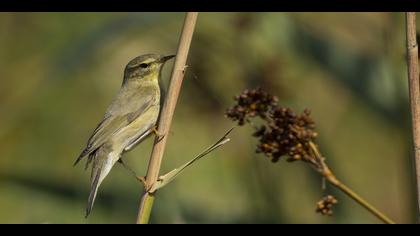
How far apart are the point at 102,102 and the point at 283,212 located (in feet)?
8.63

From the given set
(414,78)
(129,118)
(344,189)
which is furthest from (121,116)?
(414,78)

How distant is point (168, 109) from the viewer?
8.09 ft

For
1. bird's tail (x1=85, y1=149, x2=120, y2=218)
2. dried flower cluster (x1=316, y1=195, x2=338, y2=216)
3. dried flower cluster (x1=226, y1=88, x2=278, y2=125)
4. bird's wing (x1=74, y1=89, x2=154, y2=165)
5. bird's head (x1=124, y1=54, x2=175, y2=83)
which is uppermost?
bird's head (x1=124, y1=54, x2=175, y2=83)

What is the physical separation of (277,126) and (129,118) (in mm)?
1547

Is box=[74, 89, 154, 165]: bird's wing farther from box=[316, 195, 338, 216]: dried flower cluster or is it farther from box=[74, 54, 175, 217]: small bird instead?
box=[316, 195, 338, 216]: dried flower cluster

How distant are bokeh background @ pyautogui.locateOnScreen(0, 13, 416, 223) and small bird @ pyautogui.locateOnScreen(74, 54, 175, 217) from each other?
0.26m

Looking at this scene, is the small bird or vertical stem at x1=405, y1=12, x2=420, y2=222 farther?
the small bird

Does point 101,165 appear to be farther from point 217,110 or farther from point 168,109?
point 168,109

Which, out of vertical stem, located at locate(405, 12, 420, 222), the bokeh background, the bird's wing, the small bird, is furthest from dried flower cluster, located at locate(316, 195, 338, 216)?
the bird's wing

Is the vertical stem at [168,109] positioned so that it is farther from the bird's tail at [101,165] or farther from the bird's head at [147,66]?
the bird's head at [147,66]

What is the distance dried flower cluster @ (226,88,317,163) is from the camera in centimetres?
247

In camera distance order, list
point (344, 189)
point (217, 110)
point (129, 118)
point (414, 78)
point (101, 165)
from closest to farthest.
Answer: point (414, 78)
point (344, 189)
point (101, 165)
point (129, 118)
point (217, 110)

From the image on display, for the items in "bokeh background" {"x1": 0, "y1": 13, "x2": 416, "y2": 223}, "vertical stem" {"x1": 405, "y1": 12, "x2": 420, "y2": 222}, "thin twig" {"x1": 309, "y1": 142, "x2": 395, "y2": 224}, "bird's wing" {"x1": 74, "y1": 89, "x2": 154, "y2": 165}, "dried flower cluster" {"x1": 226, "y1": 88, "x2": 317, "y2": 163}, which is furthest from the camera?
"bokeh background" {"x1": 0, "y1": 13, "x2": 416, "y2": 223}

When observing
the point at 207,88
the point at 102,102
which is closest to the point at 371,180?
the point at 207,88
